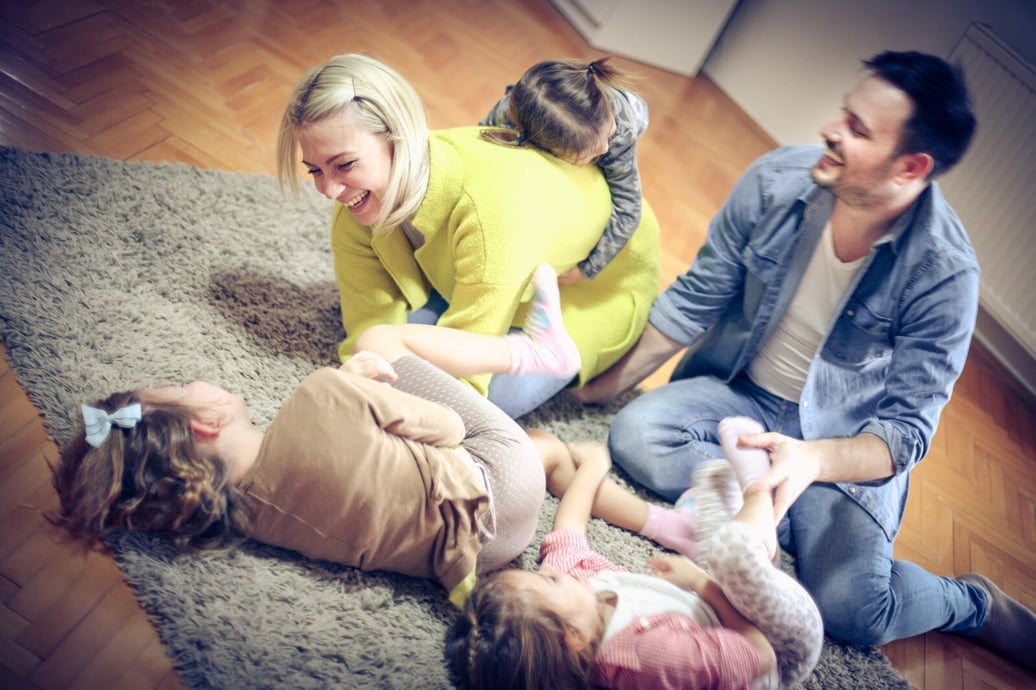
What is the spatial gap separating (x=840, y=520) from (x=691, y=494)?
11.2 inches

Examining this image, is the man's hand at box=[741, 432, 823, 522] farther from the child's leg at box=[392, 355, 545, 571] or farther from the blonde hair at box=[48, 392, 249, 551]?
the blonde hair at box=[48, 392, 249, 551]

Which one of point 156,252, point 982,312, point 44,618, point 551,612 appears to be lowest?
point 44,618

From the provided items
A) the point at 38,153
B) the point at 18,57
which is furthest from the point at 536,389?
the point at 18,57

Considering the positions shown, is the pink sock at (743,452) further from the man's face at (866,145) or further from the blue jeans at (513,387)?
the man's face at (866,145)

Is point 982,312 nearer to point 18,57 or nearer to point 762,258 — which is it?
point 762,258

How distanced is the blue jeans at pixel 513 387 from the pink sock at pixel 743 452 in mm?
358

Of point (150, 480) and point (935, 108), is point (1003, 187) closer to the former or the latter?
point (935, 108)

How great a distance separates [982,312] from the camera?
2355 mm

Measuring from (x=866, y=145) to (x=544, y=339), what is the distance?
0.68m

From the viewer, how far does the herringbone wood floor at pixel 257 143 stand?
106cm

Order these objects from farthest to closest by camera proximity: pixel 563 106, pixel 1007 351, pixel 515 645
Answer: pixel 1007 351, pixel 563 106, pixel 515 645

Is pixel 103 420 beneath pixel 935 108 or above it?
beneath

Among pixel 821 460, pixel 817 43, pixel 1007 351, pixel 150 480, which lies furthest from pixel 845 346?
pixel 817 43

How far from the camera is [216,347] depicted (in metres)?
1.40
